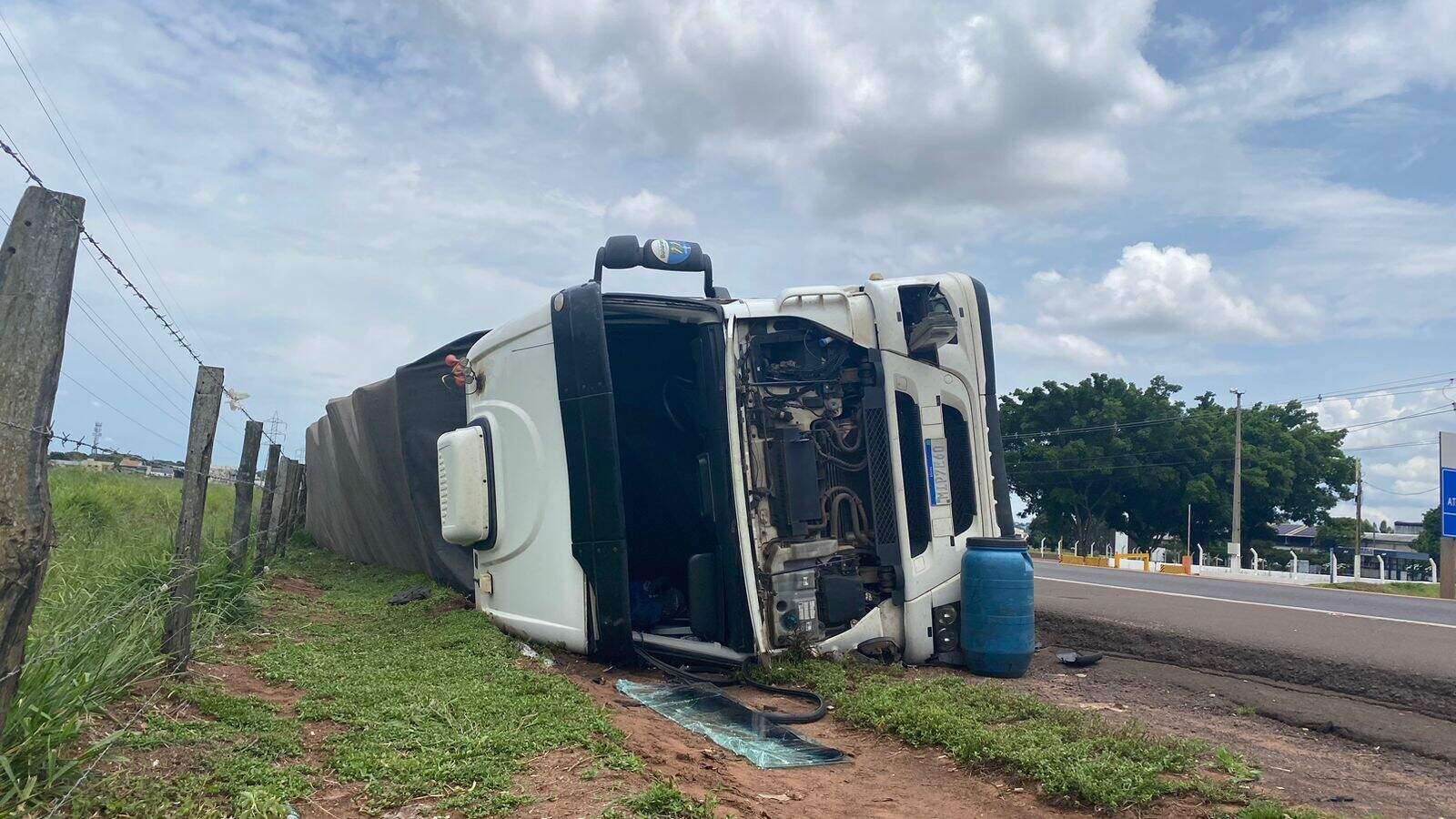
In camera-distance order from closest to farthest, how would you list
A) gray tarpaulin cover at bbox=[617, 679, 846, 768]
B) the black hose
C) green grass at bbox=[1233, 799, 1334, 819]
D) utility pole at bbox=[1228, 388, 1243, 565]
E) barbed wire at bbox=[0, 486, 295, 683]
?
barbed wire at bbox=[0, 486, 295, 683] → green grass at bbox=[1233, 799, 1334, 819] → gray tarpaulin cover at bbox=[617, 679, 846, 768] → the black hose → utility pole at bbox=[1228, 388, 1243, 565]

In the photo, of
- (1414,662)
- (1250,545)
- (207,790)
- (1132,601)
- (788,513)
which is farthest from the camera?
(1250,545)

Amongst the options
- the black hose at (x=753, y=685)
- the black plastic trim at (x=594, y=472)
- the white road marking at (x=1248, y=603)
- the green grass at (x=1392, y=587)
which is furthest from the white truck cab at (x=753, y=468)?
the green grass at (x=1392, y=587)

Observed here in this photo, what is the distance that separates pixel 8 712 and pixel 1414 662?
797 centimetres

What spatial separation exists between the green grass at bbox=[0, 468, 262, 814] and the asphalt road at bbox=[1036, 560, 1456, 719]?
6.53 metres

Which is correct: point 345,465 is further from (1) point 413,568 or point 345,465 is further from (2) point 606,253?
(2) point 606,253

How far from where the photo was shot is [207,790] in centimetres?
305

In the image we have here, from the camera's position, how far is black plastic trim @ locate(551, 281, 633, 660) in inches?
229

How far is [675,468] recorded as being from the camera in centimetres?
725

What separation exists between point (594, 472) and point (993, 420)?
2.88m

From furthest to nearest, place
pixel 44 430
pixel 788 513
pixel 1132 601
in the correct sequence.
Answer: pixel 1132 601, pixel 788 513, pixel 44 430

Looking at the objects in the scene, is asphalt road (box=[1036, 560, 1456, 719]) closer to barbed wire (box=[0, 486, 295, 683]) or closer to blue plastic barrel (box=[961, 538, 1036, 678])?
blue plastic barrel (box=[961, 538, 1036, 678])

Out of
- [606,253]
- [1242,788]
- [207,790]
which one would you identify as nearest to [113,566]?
[207,790]

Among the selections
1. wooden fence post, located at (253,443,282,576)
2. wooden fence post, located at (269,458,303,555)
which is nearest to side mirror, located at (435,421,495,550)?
wooden fence post, located at (253,443,282,576)

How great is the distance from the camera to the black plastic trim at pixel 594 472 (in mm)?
5824
